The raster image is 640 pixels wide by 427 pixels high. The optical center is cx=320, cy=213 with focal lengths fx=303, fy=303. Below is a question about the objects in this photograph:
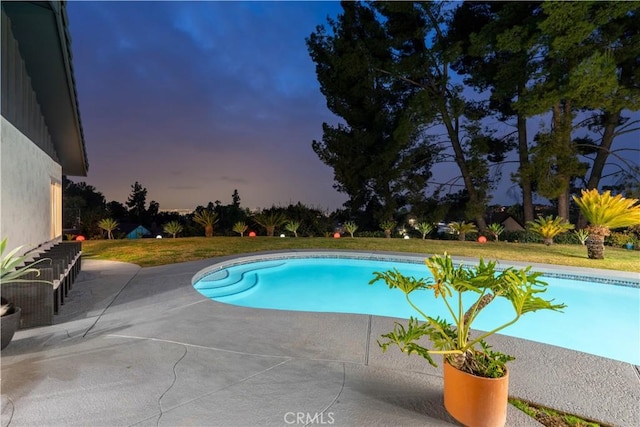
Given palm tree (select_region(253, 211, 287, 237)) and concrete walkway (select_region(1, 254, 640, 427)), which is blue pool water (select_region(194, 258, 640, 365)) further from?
palm tree (select_region(253, 211, 287, 237))

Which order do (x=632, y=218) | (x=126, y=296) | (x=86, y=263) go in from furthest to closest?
1. (x=632, y=218)
2. (x=86, y=263)
3. (x=126, y=296)

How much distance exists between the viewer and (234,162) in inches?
866

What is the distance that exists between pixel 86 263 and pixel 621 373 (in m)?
9.51

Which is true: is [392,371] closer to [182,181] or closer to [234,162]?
[234,162]

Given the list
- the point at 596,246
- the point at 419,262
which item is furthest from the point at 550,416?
the point at 596,246

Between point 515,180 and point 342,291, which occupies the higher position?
point 515,180

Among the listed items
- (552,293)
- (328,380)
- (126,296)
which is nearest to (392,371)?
(328,380)

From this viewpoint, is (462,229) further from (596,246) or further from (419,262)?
(419,262)

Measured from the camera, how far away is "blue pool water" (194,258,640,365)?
14.6 feet

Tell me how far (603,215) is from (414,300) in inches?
273

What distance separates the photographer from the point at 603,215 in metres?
8.66

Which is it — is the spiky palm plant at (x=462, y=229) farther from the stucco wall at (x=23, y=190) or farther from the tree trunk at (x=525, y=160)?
the stucco wall at (x=23, y=190)

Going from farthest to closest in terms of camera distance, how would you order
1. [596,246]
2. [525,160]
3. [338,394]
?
[525,160] → [596,246] → [338,394]

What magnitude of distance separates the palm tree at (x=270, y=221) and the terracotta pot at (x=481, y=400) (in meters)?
13.1
